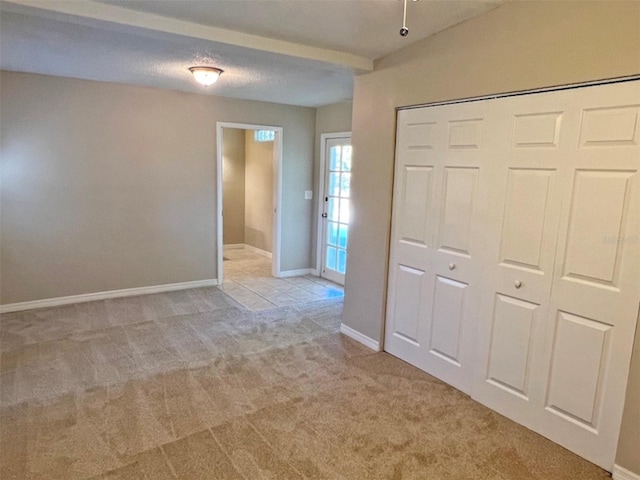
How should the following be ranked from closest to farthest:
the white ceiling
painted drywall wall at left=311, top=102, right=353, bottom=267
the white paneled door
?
the white ceiling
the white paneled door
painted drywall wall at left=311, top=102, right=353, bottom=267

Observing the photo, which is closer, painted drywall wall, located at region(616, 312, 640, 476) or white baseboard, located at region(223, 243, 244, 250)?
painted drywall wall, located at region(616, 312, 640, 476)

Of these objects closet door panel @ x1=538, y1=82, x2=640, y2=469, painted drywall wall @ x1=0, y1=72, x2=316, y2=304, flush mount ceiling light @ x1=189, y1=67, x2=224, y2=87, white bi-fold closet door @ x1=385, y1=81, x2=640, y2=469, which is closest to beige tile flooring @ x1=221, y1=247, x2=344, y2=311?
painted drywall wall @ x1=0, y1=72, x2=316, y2=304

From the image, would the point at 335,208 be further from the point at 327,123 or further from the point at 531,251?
the point at 531,251

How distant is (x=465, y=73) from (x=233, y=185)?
5.65m

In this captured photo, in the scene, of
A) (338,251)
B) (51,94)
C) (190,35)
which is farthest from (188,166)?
(190,35)

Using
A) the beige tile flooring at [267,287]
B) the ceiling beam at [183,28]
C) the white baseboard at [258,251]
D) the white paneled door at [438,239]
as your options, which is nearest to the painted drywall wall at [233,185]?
the white baseboard at [258,251]

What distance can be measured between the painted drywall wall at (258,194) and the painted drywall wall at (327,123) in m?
1.21

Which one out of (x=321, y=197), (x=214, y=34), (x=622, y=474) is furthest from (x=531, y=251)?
(x=321, y=197)

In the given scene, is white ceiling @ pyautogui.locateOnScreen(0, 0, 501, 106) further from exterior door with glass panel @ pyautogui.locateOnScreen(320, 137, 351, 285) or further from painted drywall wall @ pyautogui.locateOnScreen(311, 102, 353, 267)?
exterior door with glass panel @ pyautogui.locateOnScreen(320, 137, 351, 285)

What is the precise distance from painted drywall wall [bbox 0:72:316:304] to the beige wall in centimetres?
238

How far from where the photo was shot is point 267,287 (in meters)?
5.46

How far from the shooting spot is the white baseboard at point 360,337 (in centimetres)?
357

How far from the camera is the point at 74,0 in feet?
7.35

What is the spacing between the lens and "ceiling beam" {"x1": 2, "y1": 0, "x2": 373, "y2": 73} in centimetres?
221
